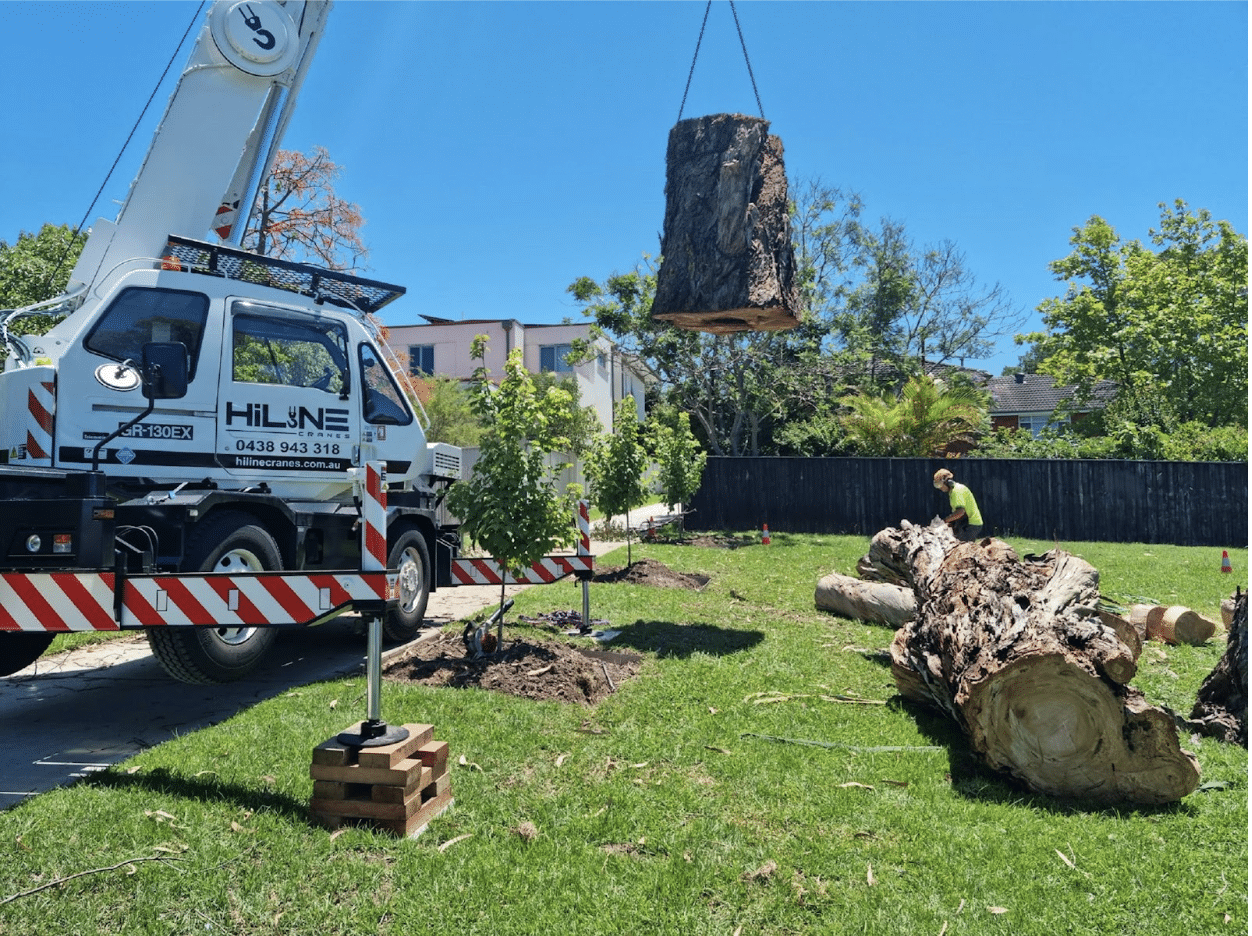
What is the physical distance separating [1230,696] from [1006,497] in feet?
52.1

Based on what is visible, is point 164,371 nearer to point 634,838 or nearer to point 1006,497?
point 634,838

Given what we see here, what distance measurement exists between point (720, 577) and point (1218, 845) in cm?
974

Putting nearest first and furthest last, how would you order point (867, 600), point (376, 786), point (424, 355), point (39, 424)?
point (376, 786)
point (39, 424)
point (867, 600)
point (424, 355)

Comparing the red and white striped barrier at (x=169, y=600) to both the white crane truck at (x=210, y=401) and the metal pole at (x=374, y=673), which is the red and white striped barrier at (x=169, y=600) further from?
the metal pole at (x=374, y=673)

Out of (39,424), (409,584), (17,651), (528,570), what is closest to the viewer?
(39,424)

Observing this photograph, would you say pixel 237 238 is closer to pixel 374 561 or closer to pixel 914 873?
pixel 374 561

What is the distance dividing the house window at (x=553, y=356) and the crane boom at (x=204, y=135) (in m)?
28.1

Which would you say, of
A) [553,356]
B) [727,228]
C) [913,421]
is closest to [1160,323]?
[913,421]

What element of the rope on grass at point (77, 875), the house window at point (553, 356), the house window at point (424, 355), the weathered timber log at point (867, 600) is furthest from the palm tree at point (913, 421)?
the house window at point (424, 355)

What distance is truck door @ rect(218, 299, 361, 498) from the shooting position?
6453mm

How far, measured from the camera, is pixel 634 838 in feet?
13.1

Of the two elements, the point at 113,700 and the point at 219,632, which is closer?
the point at 219,632

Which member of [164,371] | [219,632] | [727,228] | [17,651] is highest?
[727,228]

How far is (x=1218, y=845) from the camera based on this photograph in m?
3.97
